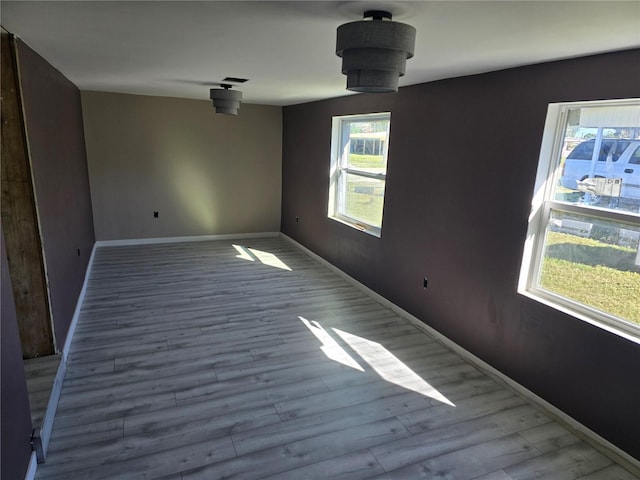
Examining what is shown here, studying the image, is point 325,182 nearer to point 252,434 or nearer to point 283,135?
point 283,135

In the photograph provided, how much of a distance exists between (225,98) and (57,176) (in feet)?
5.44

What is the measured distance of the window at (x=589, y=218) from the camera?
2.23 m

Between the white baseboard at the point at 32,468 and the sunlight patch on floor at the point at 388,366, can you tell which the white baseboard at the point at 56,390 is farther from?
the sunlight patch on floor at the point at 388,366

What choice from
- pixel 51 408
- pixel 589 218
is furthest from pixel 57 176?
pixel 589 218

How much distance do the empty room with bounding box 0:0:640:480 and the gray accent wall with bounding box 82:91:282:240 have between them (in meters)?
1.33

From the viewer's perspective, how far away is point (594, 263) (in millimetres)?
2428

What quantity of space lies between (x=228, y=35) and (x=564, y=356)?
2.66m

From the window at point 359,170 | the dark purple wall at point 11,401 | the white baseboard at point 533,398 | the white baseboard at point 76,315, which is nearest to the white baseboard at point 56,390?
the white baseboard at point 76,315

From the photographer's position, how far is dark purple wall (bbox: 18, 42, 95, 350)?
2.60 meters

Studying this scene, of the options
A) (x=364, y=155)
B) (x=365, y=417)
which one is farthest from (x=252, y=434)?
(x=364, y=155)

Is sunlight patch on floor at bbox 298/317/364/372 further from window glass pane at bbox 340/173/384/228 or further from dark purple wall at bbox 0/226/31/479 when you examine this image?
dark purple wall at bbox 0/226/31/479

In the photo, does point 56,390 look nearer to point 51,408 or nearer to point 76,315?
point 51,408

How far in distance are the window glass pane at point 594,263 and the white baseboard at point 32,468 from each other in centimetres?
304

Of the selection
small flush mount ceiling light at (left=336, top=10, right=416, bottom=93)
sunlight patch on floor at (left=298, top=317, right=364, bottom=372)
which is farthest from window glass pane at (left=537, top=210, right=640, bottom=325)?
small flush mount ceiling light at (left=336, top=10, right=416, bottom=93)
